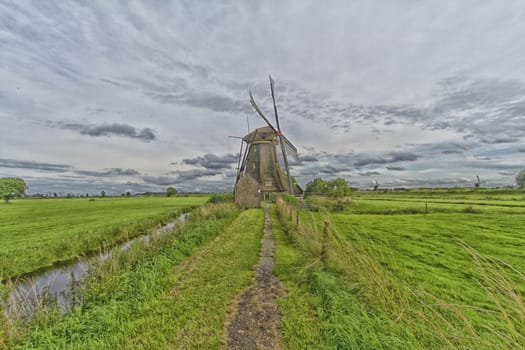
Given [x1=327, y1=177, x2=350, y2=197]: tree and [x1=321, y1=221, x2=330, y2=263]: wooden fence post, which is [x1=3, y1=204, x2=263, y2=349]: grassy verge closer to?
[x1=321, y1=221, x2=330, y2=263]: wooden fence post

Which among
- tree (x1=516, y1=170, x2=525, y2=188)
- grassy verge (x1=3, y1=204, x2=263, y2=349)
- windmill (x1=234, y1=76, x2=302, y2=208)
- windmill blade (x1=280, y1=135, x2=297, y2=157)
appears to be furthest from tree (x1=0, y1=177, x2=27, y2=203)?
tree (x1=516, y1=170, x2=525, y2=188)

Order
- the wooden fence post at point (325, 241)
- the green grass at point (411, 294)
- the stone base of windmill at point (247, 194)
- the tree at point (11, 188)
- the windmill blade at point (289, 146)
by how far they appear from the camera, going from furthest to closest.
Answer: the tree at point (11, 188) → the windmill blade at point (289, 146) → the stone base of windmill at point (247, 194) → the wooden fence post at point (325, 241) → the green grass at point (411, 294)

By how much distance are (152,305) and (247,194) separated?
25.9 meters

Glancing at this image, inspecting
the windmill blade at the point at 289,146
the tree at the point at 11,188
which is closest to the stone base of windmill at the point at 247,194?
the windmill blade at the point at 289,146

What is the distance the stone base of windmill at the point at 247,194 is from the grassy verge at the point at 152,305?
21.7 meters

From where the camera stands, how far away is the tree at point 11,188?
163ft

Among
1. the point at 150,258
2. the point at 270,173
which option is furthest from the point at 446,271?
the point at 270,173

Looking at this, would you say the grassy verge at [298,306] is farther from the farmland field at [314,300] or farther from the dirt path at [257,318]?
the dirt path at [257,318]

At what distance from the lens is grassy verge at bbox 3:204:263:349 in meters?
4.03

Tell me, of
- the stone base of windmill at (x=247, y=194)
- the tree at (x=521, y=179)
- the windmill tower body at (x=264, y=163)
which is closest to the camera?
the stone base of windmill at (x=247, y=194)

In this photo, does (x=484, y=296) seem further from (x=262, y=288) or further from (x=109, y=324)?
(x=109, y=324)

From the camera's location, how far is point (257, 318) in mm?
4832

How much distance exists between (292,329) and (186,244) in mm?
7027

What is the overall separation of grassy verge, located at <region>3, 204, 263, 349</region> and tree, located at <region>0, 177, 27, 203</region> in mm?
65840
